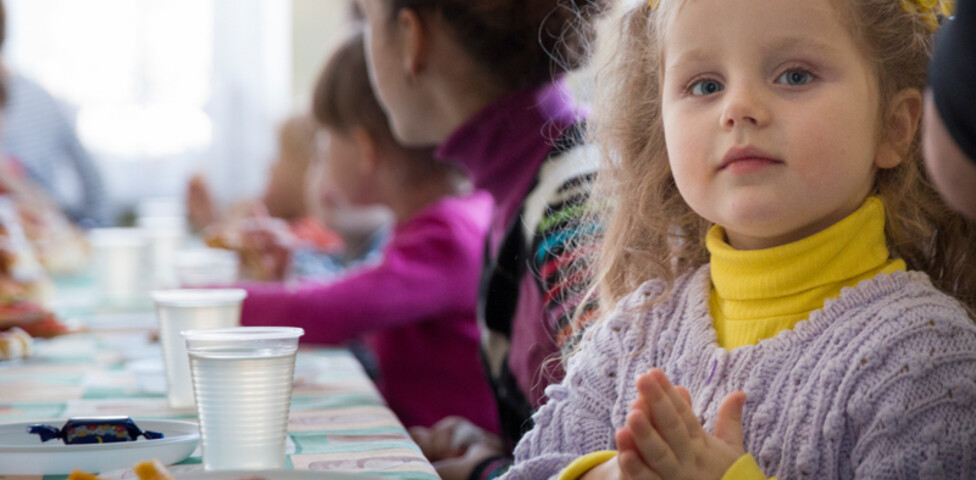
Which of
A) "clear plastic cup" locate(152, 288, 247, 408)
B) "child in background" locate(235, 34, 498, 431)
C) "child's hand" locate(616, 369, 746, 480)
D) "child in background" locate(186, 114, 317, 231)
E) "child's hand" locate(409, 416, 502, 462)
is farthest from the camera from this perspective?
"child in background" locate(186, 114, 317, 231)

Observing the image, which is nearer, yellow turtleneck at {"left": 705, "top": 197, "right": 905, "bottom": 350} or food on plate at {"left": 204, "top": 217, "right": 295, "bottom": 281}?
yellow turtleneck at {"left": 705, "top": 197, "right": 905, "bottom": 350}

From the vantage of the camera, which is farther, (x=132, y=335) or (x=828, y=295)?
(x=132, y=335)

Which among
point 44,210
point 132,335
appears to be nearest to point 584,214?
point 132,335

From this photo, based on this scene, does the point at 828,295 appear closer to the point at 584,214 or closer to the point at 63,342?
the point at 584,214

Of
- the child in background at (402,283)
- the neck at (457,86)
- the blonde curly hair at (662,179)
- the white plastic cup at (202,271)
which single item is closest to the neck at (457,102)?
the neck at (457,86)

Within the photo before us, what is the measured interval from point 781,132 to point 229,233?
70.0 inches

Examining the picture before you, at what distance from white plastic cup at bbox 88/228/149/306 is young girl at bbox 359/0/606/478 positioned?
2.47 feet

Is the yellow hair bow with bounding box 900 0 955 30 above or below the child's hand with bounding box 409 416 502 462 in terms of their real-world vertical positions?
above

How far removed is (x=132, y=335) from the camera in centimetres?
156

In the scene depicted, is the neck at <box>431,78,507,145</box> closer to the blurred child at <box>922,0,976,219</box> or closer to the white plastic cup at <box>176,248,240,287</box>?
the white plastic cup at <box>176,248,240,287</box>

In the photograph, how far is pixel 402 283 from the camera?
1724 millimetres

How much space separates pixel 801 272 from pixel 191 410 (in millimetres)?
607

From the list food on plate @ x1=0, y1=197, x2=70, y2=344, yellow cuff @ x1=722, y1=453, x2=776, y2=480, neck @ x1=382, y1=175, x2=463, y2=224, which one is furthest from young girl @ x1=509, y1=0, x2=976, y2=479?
neck @ x1=382, y1=175, x2=463, y2=224

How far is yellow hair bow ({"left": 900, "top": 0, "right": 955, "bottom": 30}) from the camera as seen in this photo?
0.89 meters
